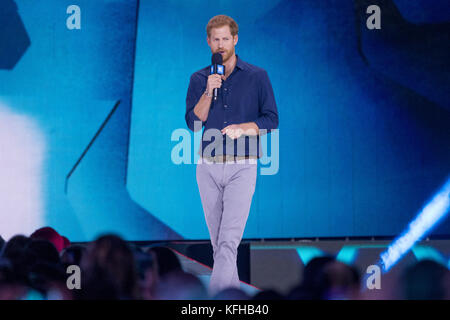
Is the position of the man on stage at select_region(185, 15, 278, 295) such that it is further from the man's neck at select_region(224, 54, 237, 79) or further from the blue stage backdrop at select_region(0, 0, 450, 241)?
the blue stage backdrop at select_region(0, 0, 450, 241)

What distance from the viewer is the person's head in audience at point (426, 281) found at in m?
1.32

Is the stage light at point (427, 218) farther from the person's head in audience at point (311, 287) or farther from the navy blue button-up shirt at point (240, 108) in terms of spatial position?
the person's head in audience at point (311, 287)

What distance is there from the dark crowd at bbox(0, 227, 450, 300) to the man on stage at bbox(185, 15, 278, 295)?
672mm

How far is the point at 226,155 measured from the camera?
244 cm

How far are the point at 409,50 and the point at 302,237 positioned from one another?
85.7 inches

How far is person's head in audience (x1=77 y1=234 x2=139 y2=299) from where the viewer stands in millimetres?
1392

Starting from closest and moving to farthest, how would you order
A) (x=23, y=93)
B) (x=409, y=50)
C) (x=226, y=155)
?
(x=226, y=155) → (x=23, y=93) → (x=409, y=50)

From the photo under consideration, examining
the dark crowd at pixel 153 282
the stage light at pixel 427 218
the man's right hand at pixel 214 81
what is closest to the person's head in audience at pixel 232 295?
the dark crowd at pixel 153 282

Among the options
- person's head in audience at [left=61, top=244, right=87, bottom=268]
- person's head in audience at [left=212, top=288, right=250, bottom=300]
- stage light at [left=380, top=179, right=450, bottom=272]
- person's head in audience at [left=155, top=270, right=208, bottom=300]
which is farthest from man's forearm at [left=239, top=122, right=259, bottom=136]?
stage light at [left=380, top=179, right=450, bottom=272]

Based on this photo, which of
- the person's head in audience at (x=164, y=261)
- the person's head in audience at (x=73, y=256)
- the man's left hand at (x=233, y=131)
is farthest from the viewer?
the man's left hand at (x=233, y=131)

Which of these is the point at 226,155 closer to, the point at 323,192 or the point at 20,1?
the point at 323,192

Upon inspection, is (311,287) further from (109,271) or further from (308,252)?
(308,252)

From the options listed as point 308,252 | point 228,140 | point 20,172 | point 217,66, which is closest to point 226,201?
point 228,140

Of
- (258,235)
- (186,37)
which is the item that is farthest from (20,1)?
(258,235)
